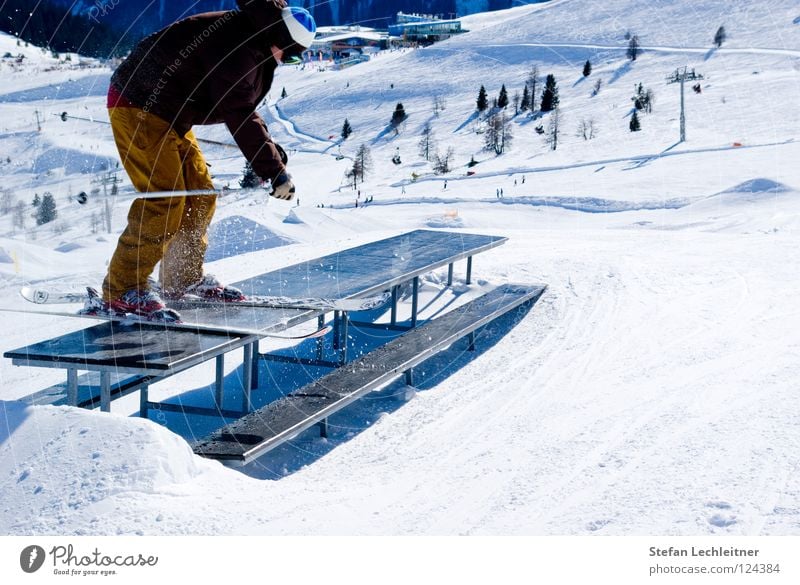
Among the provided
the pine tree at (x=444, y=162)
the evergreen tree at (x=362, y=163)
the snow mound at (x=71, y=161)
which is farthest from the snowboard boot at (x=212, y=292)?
the evergreen tree at (x=362, y=163)

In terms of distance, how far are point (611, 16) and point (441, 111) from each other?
55.2 feet

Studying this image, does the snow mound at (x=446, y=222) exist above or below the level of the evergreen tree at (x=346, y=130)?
below

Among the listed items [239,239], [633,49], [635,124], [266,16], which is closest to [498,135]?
[635,124]

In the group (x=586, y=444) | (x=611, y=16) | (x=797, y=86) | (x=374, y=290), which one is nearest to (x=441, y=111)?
(x=797, y=86)

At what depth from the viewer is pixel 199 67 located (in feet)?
14.6

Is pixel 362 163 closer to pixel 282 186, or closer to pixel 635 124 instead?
pixel 635 124

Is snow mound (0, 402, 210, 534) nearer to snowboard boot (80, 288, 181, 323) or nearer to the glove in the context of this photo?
snowboard boot (80, 288, 181, 323)

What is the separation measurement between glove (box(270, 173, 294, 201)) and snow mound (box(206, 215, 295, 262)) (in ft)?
21.6

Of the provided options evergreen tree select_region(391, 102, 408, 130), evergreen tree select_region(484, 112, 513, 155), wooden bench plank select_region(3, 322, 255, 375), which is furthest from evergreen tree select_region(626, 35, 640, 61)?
wooden bench plank select_region(3, 322, 255, 375)

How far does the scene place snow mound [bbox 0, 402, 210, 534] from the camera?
2973mm

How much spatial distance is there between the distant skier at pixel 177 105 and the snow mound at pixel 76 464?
1149mm

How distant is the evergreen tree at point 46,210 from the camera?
6301 millimetres

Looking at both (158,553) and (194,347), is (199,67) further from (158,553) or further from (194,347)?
(158,553)

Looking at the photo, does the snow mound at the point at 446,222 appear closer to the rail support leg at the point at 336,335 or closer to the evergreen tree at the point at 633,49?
the rail support leg at the point at 336,335
